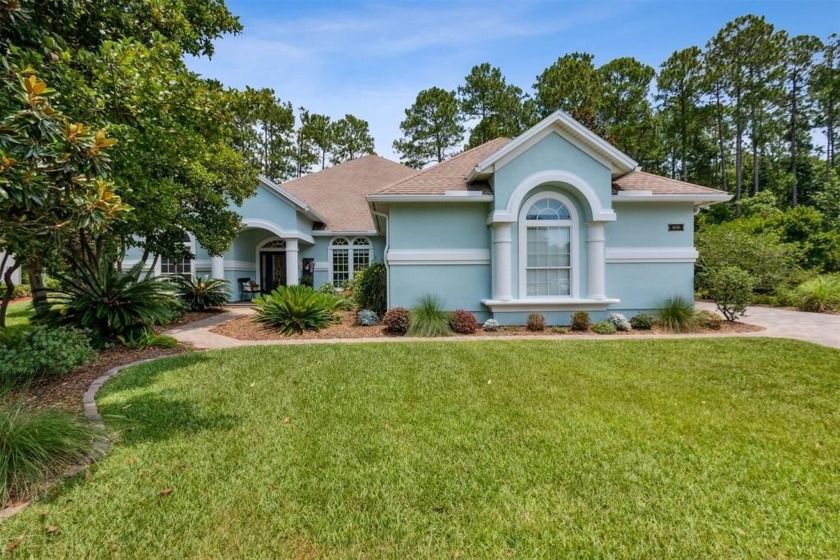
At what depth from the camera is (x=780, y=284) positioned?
53.3 feet

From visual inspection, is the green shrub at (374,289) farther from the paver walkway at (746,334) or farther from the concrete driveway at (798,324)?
the concrete driveway at (798,324)

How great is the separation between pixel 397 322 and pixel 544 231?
5.02m

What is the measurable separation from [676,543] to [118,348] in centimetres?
986

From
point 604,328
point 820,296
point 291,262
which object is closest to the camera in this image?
point 604,328

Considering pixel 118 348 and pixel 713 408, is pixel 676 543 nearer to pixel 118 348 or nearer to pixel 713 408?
pixel 713 408

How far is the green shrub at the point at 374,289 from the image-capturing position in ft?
43.1

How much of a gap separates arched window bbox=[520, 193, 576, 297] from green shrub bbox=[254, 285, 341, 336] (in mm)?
5828

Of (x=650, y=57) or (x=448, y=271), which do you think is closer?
(x=448, y=271)

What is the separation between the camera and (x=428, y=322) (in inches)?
409

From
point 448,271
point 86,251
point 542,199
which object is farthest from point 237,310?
point 542,199

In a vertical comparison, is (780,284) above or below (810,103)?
below

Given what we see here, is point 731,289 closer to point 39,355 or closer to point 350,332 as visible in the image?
point 350,332

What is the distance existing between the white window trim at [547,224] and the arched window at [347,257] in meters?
10.1

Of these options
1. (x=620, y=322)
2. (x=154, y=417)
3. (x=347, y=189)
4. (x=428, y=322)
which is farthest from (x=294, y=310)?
(x=347, y=189)
